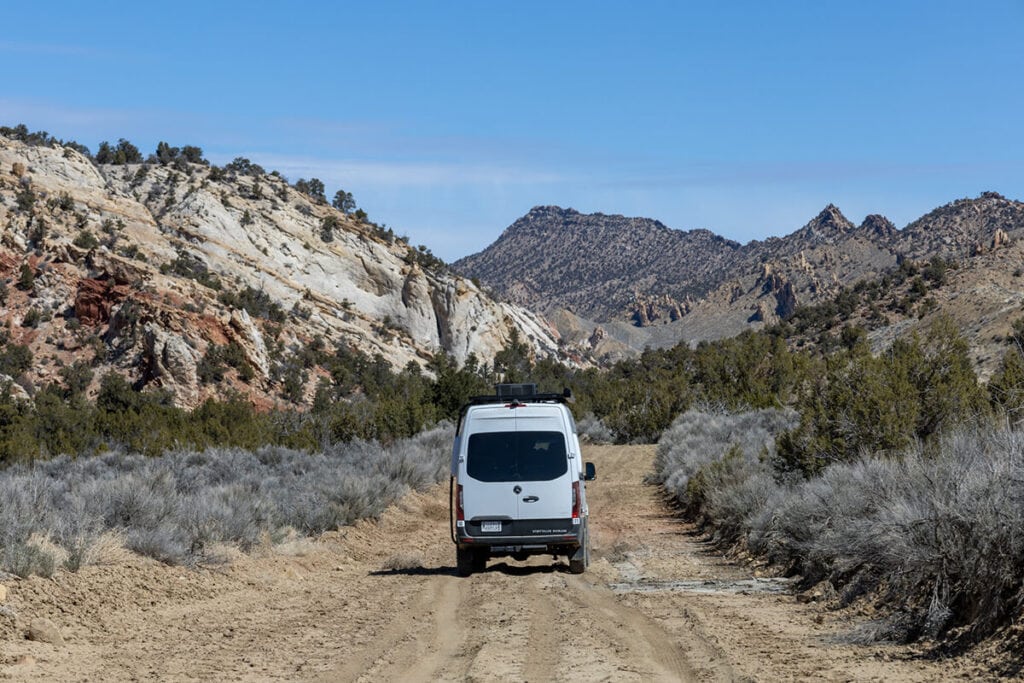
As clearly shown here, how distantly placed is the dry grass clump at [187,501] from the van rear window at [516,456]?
148 inches

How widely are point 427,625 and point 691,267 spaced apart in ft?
574

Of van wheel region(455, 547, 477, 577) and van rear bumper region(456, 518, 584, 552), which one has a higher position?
van rear bumper region(456, 518, 584, 552)

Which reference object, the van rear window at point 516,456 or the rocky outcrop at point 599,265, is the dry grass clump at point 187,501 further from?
the rocky outcrop at point 599,265

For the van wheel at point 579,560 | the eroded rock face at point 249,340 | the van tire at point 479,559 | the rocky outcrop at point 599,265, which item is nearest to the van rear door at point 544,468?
the van wheel at point 579,560

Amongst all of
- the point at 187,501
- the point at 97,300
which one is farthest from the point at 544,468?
the point at 97,300

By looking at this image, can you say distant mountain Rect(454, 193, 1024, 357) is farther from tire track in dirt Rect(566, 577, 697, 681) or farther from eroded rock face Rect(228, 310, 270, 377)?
tire track in dirt Rect(566, 577, 697, 681)

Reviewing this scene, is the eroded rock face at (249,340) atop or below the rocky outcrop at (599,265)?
below

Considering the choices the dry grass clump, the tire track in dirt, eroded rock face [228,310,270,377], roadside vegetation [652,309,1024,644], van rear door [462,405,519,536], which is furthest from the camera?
eroded rock face [228,310,270,377]

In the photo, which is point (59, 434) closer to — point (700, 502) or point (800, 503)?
point (700, 502)

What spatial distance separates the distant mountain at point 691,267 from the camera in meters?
132

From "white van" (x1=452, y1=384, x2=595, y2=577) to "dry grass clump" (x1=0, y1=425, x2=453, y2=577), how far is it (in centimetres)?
350

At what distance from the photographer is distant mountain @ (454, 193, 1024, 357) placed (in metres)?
132

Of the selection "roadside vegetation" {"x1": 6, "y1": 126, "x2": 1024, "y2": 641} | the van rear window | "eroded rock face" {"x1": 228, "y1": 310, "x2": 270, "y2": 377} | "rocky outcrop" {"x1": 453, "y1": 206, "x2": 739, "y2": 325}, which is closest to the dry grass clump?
"roadside vegetation" {"x1": 6, "y1": 126, "x2": 1024, "y2": 641}

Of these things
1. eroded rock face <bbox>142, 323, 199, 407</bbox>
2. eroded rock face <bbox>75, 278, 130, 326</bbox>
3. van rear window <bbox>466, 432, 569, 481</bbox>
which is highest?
eroded rock face <bbox>75, 278, 130, 326</bbox>
